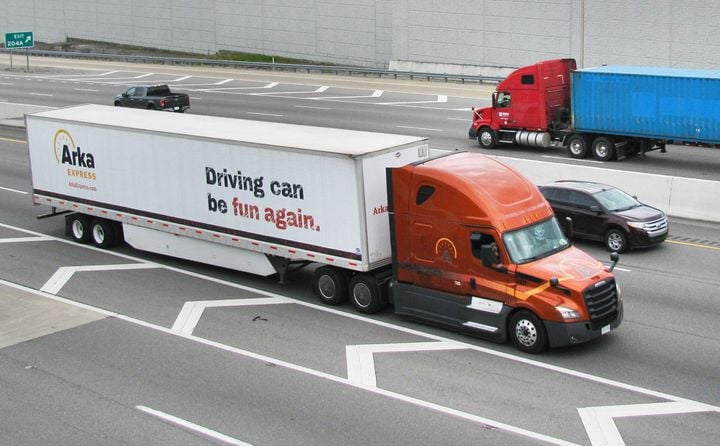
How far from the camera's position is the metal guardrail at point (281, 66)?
182 ft

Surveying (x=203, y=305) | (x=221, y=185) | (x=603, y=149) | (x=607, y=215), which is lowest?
(x=203, y=305)

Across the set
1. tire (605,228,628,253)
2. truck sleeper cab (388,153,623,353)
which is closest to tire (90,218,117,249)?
truck sleeper cab (388,153,623,353)

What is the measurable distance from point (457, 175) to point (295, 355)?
4.12 metres

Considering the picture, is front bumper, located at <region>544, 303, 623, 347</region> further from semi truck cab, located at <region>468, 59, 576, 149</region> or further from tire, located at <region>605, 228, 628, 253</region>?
Answer: semi truck cab, located at <region>468, 59, 576, 149</region>

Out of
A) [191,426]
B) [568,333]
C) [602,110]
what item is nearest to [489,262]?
[568,333]

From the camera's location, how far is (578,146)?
34.2m

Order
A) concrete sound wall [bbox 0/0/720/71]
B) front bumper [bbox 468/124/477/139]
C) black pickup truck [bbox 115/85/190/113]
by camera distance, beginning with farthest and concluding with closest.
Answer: concrete sound wall [bbox 0/0/720/71] < black pickup truck [bbox 115/85/190/113] < front bumper [bbox 468/124/477/139]

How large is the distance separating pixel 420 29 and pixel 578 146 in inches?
1144

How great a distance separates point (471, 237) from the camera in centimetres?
1591

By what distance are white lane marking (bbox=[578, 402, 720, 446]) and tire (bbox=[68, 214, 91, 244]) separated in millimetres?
14208

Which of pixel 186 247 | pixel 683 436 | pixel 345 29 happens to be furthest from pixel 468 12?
pixel 683 436

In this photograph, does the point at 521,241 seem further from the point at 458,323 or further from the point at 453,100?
the point at 453,100

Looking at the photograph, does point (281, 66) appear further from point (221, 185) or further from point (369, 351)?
point (369, 351)

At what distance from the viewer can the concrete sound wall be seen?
50.3m
